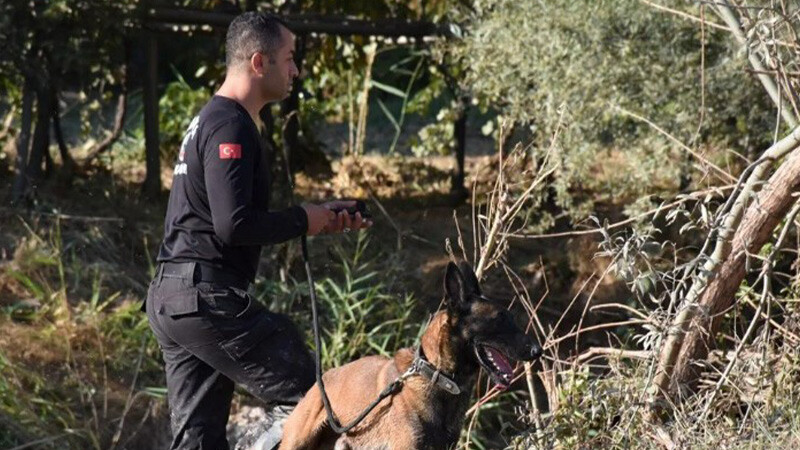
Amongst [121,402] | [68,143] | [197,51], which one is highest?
[197,51]

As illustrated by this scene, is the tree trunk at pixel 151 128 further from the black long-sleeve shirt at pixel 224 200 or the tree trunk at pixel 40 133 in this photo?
the black long-sleeve shirt at pixel 224 200

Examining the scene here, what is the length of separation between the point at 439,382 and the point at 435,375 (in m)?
0.03

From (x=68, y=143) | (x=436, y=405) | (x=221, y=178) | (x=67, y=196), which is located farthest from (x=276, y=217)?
(x=68, y=143)

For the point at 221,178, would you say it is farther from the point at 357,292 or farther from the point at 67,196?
the point at 67,196

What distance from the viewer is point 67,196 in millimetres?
10422

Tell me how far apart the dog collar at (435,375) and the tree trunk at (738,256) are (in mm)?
1479

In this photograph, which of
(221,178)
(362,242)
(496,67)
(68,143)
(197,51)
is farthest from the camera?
(68,143)

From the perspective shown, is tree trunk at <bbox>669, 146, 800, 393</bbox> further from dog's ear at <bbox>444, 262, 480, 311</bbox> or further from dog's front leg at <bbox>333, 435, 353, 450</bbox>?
dog's front leg at <bbox>333, 435, 353, 450</bbox>

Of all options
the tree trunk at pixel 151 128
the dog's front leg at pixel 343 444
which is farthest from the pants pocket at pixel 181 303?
the tree trunk at pixel 151 128

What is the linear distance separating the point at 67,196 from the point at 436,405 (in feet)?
19.4

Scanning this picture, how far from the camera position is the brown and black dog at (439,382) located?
5203 millimetres

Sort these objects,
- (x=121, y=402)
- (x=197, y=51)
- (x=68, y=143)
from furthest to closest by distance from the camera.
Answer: (x=68, y=143) < (x=197, y=51) < (x=121, y=402)

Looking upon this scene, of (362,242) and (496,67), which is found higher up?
(496,67)

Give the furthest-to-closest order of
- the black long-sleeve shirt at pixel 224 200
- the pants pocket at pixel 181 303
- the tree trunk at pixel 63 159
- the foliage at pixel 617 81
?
the tree trunk at pixel 63 159 → the foliage at pixel 617 81 → the pants pocket at pixel 181 303 → the black long-sleeve shirt at pixel 224 200
